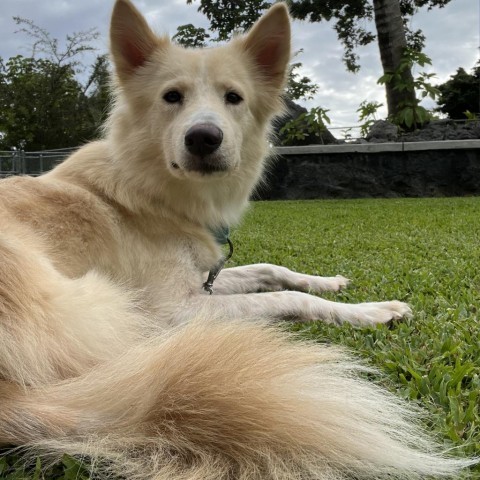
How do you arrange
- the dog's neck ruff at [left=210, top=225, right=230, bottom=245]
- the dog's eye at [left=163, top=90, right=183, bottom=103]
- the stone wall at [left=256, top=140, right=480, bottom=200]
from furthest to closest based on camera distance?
the stone wall at [left=256, top=140, right=480, bottom=200], the dog's neck ruff at [left=210, top=225, right=230, bottom=245], the dog's eye at [left=163, top=90, right=183, bottom=103]

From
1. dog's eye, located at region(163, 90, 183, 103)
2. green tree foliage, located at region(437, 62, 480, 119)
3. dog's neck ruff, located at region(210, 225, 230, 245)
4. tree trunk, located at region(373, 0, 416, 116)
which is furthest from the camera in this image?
green tree foliage, located at region(437, 62, 480, 119)

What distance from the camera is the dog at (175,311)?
949 mm

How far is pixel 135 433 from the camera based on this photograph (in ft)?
3.26

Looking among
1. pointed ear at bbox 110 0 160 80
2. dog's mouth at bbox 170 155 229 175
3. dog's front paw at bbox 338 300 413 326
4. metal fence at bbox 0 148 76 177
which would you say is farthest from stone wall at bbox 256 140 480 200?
metal fence at bbox 0 148 76 177

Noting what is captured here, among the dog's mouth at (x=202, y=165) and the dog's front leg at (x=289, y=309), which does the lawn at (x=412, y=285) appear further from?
the dog's mouth at (x=202, y=165)

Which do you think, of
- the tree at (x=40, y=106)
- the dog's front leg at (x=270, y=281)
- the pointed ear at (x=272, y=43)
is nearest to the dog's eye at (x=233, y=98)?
the pointed ear at (x=272, y=43)

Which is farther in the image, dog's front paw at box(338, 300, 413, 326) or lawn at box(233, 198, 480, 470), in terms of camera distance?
dog's front paw at box(338, 300, 413, 326)

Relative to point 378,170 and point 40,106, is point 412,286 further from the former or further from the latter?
point 40,106

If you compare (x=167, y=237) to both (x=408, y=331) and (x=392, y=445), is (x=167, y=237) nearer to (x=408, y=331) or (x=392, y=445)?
(x=408, y=331)

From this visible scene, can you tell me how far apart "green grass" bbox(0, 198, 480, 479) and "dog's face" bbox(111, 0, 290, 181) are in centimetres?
90

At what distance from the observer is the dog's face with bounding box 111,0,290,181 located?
2.27m

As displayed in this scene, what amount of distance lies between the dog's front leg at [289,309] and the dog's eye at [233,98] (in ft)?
3.32

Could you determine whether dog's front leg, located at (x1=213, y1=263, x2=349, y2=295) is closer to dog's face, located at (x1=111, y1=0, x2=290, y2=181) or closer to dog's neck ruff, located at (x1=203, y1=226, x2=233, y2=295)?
dog's neck ruff, located at (x1=203, y1=226, x2=233, y2=295)

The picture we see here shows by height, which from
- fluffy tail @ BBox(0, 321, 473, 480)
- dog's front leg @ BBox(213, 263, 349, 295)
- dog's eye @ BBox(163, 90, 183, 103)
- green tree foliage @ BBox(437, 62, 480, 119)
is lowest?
dog's front leg @ BBox(213, 263, 349, 295)
